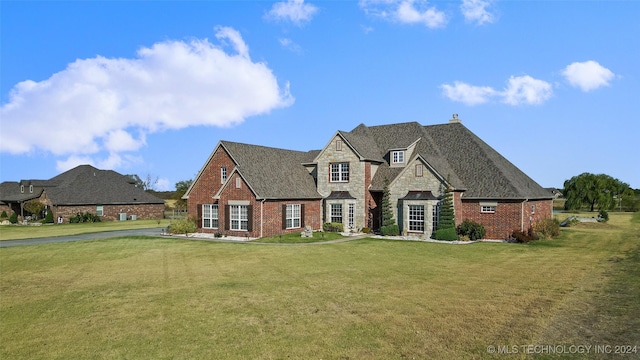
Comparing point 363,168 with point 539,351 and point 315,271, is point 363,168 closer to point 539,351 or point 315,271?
point 315,271

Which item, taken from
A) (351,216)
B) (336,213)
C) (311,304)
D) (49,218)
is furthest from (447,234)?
(49,218)

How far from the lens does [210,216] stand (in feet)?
127

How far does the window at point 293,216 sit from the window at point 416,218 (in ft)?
30.6

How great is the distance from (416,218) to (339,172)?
27.2 feet

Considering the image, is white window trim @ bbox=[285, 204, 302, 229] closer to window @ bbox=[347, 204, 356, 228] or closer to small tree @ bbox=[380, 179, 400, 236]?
window @ bbox=[347, 204, 356, 228]

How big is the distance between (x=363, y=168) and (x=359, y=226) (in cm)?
510

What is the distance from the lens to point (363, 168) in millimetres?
37906

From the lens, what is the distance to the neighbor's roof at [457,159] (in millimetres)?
34219

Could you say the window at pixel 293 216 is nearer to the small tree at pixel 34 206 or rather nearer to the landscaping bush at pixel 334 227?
the landscaping bush at pixel 334 227

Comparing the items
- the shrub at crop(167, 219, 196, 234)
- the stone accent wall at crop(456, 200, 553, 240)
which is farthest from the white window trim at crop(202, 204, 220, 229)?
the stone accent wall at crop(456, 200, 553, 240)

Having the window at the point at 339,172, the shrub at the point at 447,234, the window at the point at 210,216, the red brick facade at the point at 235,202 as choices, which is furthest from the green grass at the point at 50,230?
the shrub at the point at 447,234

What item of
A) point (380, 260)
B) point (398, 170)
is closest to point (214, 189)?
point (398, 170)

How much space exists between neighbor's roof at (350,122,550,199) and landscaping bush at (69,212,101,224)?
36303mm

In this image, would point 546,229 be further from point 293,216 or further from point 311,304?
point 311,304
